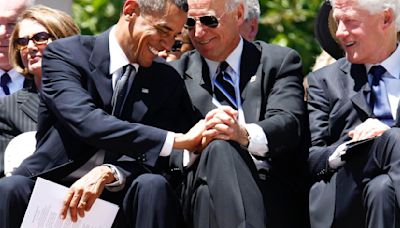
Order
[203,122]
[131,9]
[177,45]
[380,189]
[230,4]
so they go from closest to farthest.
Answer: [380,189] < [203,122] < [131,9] < [230,4] < [177,45]

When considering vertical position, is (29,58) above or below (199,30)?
below

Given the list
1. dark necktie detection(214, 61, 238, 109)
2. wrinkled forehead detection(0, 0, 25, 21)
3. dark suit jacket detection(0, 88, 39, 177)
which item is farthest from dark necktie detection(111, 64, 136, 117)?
wrinkled forehead detection(0, 0, 25, 21)

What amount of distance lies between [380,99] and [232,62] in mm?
844

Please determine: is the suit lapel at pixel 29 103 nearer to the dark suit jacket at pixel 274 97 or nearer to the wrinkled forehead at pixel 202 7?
the dark suit jacket at pixel 274 97

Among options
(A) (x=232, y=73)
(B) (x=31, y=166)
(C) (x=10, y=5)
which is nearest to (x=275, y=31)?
(C) (x=10, y=5)

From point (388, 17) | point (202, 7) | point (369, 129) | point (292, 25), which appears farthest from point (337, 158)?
point (292, 25)

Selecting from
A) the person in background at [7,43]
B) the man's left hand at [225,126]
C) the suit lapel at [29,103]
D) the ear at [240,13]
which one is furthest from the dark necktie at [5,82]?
the man's left hand at [225,126]

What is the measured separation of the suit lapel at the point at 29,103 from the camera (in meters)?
7.06

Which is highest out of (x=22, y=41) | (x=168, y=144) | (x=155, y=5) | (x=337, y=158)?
(x=155, y=5)

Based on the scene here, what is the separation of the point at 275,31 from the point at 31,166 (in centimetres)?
604

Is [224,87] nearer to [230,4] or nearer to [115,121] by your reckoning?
[230,4]

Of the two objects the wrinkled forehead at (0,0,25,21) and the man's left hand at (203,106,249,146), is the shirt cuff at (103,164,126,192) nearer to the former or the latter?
the man's left hand at (203,106,249,146)

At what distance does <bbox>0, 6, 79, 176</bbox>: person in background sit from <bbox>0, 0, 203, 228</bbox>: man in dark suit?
47 cm

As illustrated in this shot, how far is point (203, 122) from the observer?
6395 mm
